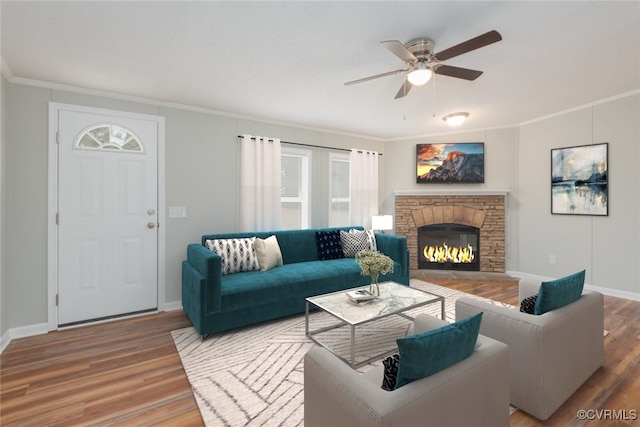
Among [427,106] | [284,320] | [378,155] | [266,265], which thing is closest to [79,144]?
[266,265]

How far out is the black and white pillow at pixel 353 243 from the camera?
4.19 meters

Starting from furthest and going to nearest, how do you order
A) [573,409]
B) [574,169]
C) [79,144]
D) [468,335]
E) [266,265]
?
[574,169]
[266,265]
[79,144]
[573,409]
[468,335]

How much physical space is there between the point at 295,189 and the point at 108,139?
7.99 feet

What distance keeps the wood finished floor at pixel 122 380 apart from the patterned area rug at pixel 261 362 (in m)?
0.13

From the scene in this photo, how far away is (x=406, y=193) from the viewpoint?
207 inches

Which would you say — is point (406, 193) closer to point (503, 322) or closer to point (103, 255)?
point (503, 322)

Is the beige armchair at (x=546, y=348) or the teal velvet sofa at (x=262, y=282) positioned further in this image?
the teal velvet sofa at (x=262, y=282)

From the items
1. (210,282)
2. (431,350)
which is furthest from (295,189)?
(431,350)

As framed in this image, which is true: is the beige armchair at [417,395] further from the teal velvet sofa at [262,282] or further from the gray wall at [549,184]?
the gray wall at [549,184]

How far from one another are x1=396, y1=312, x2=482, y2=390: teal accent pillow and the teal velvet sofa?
200 cm

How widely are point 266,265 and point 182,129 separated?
1951 mm

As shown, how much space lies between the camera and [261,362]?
2.33 meters

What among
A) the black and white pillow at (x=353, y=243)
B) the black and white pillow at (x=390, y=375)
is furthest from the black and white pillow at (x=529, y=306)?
the black and white pillow at (x=353, y=243)

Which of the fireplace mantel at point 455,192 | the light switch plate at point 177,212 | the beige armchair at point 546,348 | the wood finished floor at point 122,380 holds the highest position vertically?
the fireplace mantel at point 455,192
